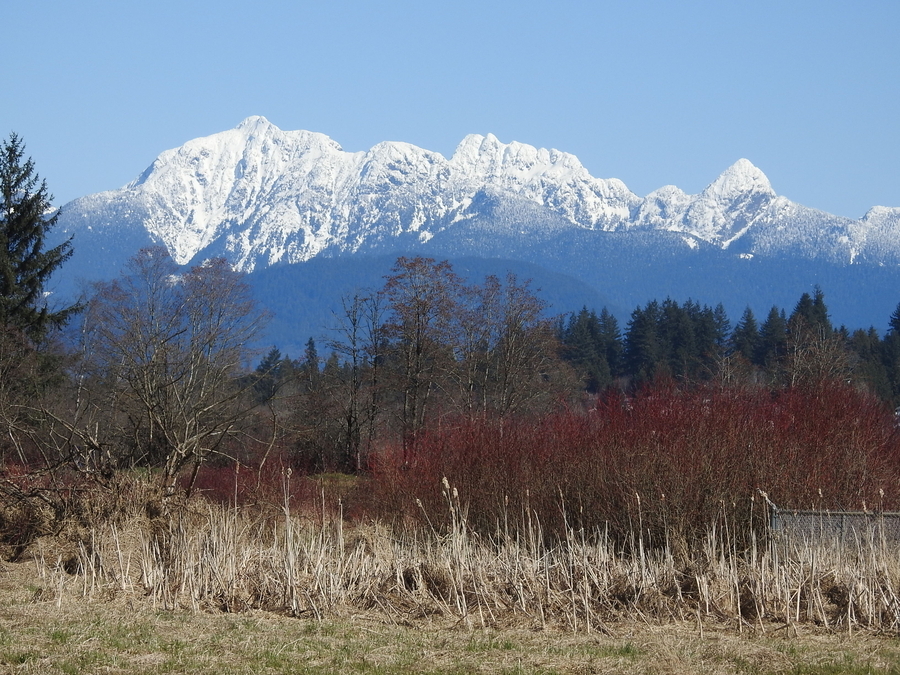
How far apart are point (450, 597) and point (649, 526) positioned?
6201mm

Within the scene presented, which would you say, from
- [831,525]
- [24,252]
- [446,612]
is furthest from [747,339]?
[446,612]

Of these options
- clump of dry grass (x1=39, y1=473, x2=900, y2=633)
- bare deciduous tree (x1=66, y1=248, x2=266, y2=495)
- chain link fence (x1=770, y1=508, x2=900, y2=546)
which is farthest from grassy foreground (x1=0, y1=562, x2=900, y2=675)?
bare deciduous tree (x1=66, y1=248, x2=266, y2=495)

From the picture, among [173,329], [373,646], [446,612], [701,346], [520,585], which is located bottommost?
Result: [446,612]

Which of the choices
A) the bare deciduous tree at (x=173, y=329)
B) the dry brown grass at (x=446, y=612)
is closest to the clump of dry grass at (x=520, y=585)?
the dry brown grass at (x=446, y=612)

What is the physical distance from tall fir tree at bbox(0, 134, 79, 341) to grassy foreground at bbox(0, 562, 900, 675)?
23802 millimetres

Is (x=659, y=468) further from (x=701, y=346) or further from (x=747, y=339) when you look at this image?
(x=701, y=346)

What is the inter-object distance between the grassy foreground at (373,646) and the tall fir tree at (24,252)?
23.8m

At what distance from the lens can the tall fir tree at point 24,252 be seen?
32188 mm

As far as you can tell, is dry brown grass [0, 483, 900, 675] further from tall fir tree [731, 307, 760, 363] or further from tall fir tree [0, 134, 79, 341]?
tall fir tree [731, 307, 760, 363]

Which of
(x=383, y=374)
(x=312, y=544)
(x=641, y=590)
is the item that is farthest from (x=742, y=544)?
(x=383, y=374)

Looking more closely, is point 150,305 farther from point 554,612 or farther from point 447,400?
point 554,612

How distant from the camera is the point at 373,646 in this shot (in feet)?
29.6

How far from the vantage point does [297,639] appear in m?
9.21

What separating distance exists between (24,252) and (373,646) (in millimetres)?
29222
